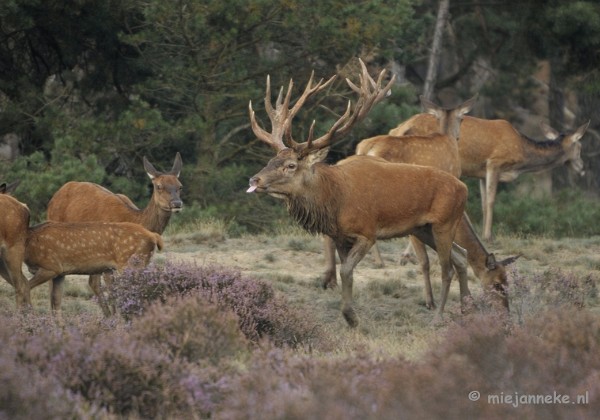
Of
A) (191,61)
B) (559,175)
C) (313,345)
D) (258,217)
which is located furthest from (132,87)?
(559,175)

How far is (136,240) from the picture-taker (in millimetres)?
12516

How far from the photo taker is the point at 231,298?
11.1m

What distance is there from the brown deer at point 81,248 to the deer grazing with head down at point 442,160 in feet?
9.49

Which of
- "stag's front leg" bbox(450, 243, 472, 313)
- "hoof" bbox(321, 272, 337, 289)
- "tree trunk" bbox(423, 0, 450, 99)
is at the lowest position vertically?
"tree trunk" bbox(423, 0, 450, 99)

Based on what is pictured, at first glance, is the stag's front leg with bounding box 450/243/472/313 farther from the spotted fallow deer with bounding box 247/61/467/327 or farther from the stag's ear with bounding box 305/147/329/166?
the stag's ear with bounding box 305/147/329/166

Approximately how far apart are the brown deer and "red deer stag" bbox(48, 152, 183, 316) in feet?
4.21

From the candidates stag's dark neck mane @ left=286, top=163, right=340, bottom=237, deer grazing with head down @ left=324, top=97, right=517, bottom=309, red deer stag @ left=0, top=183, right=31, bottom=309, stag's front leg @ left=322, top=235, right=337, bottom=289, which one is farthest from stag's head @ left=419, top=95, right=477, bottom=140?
red deer stag @ left=0, top=183, right=31, bottom=309

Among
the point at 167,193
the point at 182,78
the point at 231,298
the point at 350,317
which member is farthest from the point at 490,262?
the point at 182,78

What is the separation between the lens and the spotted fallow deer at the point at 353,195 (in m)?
12.7

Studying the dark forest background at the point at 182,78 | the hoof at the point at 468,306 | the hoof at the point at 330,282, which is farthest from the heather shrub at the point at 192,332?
the dark forest background at the point at 182,78

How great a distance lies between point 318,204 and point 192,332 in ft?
13.3

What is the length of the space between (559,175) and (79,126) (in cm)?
1656

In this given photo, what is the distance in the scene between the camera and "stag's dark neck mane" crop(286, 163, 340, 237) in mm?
12758

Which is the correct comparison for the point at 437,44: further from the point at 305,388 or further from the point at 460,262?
the point at 305,388
